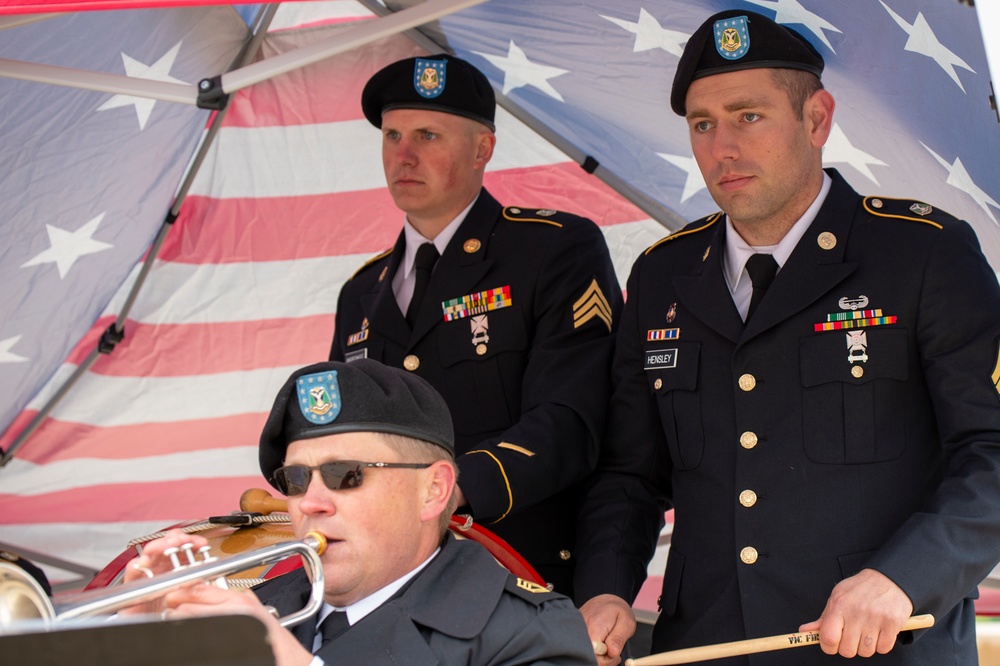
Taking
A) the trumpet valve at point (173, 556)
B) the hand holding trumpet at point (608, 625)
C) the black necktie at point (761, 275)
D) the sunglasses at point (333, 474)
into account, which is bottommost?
the hand holding trumpet at point (608, 625)

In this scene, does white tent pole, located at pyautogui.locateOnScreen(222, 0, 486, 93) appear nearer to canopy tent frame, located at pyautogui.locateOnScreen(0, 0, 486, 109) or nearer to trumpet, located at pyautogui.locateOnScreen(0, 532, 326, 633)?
canopy tent frame, located at pyautogui.locateOnScreen(0, 0, 486, 109)

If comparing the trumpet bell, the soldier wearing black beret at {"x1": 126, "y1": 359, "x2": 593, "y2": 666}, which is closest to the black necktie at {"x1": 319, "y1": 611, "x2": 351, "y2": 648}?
the soldier wearing black beret at {"x1": 126, "y1": 359, "x2": 593, "y2": 666}

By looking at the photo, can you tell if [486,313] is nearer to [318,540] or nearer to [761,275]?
[761,275]

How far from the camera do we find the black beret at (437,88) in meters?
3.63

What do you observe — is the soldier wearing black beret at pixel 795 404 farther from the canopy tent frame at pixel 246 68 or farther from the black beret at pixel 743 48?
the canopy tent frame at pixel 246 68

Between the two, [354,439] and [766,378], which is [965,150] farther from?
[354,439]

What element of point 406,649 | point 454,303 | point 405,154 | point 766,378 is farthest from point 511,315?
point 406,649

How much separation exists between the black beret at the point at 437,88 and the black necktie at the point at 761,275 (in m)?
1.18

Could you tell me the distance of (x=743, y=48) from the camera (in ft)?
9.15

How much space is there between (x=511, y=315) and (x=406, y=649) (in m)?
1.34

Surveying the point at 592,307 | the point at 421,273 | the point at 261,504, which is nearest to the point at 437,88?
the point at 421,273

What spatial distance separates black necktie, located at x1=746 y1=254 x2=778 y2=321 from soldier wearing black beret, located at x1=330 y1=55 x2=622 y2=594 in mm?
531

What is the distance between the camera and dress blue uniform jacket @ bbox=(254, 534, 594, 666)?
7.07ft

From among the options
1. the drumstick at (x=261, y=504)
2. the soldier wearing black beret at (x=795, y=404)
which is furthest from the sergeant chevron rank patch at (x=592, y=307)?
the drumstick at (x=261, y=504)
